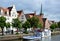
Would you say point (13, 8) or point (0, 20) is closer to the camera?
point (0, 20)

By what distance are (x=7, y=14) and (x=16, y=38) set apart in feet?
89.5

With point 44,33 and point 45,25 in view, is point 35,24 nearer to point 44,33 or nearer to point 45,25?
point 44,33

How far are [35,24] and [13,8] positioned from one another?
11638 millimetres

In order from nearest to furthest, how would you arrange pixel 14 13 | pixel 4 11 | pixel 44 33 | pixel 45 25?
pixel 44 33 → pixel 4 11 → pixel 14 13 → pixel 45 25

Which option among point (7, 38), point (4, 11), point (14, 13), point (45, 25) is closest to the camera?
point (7, 38)

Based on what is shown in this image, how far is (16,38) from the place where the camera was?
62406 millimetres

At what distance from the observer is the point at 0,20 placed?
209 feet

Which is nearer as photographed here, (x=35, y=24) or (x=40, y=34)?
(x=40, y=34)

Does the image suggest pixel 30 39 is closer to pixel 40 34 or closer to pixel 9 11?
pixel 40 34

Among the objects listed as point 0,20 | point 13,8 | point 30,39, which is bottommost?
point 30,39

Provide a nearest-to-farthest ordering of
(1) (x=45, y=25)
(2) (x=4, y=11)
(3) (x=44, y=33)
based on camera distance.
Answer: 1. (3) (x=44, y=33)
2. (2) (x=4, y=11)
3. (1) (x=45, y=25)

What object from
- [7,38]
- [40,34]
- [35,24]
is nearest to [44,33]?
[40,34]

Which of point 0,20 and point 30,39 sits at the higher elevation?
Answer: point 0,20

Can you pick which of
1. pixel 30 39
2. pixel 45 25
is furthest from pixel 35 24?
pixel 45 25
